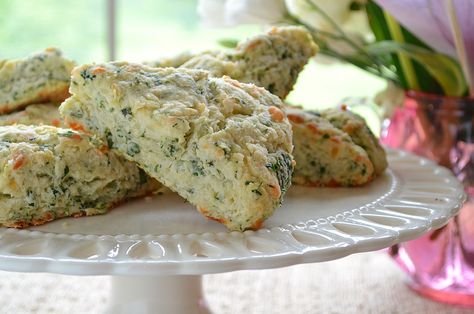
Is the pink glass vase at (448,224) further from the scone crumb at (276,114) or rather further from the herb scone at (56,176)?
the herb scone at (56,176)

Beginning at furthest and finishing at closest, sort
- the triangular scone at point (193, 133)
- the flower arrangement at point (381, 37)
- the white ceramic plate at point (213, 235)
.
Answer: the flower arrangement at point (381, 37), the triangular scone at point (193, 133), the white ceramic plate at point (213, 235)

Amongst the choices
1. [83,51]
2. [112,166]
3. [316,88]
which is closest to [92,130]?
[112,166]

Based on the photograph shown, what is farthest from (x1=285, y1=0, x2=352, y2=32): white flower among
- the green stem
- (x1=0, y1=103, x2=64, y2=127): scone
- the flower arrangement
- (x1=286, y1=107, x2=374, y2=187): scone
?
(x1=0, y1=103, x2=64, y2=127): scone

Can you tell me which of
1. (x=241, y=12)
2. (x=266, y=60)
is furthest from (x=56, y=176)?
(x=241, y=12)

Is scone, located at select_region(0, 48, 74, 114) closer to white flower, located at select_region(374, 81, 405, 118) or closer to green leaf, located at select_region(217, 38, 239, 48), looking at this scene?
green leaf, located at select_region(217, 38, 239, 48)

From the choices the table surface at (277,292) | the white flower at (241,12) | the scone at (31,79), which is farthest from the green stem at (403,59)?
the scone at (31,79)

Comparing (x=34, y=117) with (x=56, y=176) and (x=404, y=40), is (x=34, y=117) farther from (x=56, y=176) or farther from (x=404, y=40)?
(x=404, y=40)
